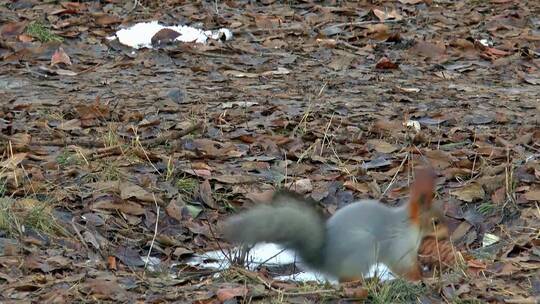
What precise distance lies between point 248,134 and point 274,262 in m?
1.46

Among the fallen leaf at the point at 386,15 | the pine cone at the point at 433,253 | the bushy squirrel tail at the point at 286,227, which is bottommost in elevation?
the fallen leaf at the point at 386,15

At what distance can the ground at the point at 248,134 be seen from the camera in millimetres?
4117

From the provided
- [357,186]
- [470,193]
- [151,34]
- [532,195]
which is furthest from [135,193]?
[151,34]

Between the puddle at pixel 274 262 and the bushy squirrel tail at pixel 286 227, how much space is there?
0.30ft

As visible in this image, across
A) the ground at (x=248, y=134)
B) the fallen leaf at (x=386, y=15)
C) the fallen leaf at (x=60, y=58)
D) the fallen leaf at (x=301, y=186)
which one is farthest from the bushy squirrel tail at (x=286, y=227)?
the fallen leaf at (x=386, y=15)

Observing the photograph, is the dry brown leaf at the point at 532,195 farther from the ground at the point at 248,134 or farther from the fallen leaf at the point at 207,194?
the fallen leaf at the point at 207,194

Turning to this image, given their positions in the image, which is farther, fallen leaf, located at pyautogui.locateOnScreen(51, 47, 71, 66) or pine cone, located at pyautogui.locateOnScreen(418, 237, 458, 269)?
fallen leaf, located at pyautogui.locateOnScreen(51, 47, 71, 66)

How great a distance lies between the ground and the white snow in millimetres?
106

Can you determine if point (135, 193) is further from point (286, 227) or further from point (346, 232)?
point (346, 232)

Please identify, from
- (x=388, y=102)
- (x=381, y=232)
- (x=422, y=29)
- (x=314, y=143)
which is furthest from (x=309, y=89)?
(x=381, y=232)

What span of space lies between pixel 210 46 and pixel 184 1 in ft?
3.53

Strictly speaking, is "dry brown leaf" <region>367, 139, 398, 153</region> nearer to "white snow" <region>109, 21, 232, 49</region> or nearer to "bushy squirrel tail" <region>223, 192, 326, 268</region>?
"bushy squirrel tail" <region>223, 192, 326, 268</region>

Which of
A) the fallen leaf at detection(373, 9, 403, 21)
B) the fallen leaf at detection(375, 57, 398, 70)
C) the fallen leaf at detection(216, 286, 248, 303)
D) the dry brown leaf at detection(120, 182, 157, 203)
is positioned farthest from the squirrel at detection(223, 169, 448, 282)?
the fallen leaf at detection(373, 9, 403, 21)

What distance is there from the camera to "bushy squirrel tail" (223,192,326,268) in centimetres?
405
